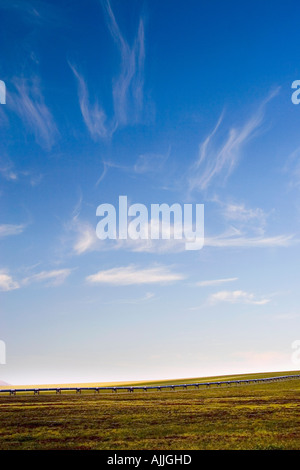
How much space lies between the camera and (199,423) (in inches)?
1034

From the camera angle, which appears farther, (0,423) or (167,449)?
(0,423)

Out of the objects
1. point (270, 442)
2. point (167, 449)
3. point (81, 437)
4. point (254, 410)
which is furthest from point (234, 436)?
point (254, 410)

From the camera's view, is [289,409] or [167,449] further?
[289,409]
